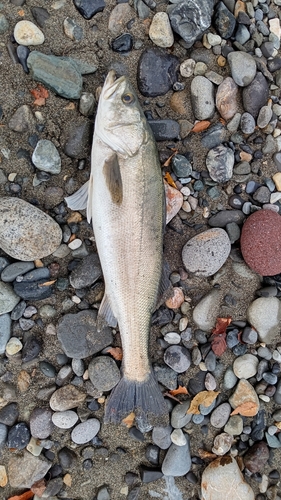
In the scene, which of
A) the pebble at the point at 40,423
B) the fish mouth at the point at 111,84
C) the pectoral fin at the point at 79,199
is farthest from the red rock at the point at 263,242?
the pebble at the point at 40,423

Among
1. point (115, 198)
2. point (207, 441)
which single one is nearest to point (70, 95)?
point (115, 198)

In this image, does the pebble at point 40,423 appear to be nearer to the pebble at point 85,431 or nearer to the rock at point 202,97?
the pebble at point 85,431

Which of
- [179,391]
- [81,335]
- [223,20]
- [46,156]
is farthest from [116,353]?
[223,20]

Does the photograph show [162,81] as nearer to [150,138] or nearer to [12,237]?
[150,138]

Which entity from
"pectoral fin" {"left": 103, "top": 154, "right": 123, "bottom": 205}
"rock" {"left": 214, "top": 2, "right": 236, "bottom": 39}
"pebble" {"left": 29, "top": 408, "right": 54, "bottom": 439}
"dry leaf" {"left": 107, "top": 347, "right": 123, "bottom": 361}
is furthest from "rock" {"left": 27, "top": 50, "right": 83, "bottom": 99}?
"pebble" {"left": 29, "top": 408, "right": 54, "bottom": 439}

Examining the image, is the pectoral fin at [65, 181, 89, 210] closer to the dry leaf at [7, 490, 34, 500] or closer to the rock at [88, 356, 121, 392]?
the rock at [88, 356, 121, 392]
